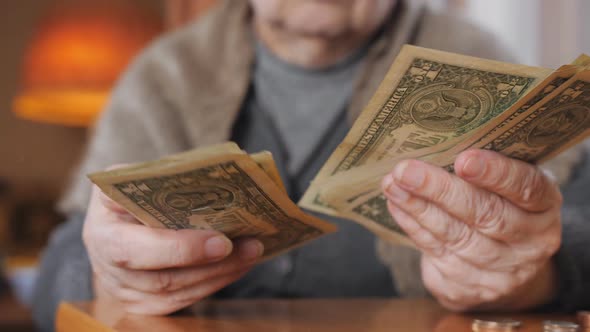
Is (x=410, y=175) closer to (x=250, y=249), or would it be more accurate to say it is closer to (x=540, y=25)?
(x=250, y=249)

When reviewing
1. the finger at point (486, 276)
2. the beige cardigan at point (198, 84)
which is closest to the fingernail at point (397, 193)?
the finger at point (486, 276)

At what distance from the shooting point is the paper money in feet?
1.97

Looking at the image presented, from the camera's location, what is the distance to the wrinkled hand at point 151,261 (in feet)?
2.19

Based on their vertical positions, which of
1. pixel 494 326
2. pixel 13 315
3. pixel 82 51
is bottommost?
Answer: pixel 13 315

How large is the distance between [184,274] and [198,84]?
1.98 feet

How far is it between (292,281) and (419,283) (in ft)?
0.69

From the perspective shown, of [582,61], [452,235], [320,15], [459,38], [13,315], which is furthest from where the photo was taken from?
[13,315]

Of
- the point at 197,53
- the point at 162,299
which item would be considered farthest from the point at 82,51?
the point at 162,299

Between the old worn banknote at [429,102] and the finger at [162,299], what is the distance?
0.19m

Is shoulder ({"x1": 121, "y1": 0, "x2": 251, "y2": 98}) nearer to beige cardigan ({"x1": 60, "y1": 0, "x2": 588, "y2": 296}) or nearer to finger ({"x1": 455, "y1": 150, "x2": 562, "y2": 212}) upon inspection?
beige cardigan ({"x1": 60, "y1": 0, "x2": 588, "y2": 296})

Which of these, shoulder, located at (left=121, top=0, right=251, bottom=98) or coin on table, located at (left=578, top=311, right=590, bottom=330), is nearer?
coin on table, located at (left=578, top=311, right=590, bottom=330)

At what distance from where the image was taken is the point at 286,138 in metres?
1.24

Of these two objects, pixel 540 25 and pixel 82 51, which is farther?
pixel 82 51

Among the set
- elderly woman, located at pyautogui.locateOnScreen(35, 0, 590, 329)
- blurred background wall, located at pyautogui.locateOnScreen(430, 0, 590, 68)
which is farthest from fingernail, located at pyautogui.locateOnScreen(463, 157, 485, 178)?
blurred background wall, located at pyautogui.locateOnScreen(430, 0, 590, 68)
